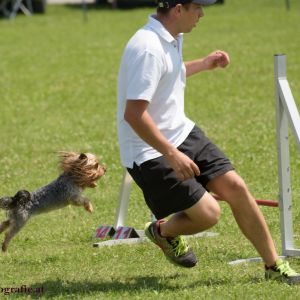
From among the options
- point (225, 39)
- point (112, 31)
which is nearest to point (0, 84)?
point (225, 39)

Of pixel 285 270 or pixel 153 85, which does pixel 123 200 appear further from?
pixel 153 85

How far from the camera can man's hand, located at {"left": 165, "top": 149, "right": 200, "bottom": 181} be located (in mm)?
5301

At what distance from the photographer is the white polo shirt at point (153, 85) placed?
17.7 feet

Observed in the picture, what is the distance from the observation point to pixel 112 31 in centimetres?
2612

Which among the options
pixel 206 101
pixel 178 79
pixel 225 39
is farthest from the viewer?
pixel 225 39

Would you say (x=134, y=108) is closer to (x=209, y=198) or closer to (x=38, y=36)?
(x=209, y=198)

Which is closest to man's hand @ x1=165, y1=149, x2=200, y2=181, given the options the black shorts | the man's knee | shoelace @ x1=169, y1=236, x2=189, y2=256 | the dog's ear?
the black shorts

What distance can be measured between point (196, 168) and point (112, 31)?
21.1 m

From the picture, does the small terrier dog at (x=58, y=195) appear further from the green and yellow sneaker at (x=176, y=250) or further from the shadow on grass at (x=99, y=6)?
the shadow on grass at (x=99, y=6)

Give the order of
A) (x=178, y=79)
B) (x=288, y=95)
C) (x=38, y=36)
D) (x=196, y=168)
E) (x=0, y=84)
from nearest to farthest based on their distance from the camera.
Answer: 1. (x=196, y=168)
2. (x=178, y=79)
3. (x=288, y=95)
4. (x=0, y=84)
5. (x=38, y=36)

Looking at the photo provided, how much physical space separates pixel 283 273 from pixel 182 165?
97 cm

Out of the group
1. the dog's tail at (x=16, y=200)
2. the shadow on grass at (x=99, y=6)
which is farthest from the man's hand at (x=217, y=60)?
the shadow on grass at (x=99, y=6)

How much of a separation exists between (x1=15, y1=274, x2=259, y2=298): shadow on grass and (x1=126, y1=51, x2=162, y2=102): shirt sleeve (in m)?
1.17

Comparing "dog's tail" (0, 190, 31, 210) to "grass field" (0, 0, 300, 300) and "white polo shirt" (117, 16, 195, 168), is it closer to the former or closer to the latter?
"grass field" (0, 0, 300, 300)
